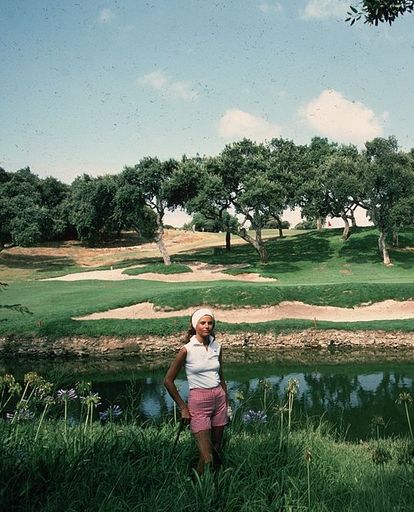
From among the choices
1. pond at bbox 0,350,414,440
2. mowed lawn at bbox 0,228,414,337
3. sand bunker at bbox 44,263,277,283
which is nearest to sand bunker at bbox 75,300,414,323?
mowed lawn at bbox 0,228,414,337

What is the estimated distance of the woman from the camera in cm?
591

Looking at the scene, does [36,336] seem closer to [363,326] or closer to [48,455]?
[363,326]

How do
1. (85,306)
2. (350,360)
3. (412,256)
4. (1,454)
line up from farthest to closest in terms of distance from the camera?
(412,256) < (85,306) < (350,360) < (1,454)

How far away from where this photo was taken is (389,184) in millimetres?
40375

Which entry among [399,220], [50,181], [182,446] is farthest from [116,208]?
[182,446]

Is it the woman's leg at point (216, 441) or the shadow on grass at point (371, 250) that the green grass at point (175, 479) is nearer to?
the woman's leg at point (216, 441)

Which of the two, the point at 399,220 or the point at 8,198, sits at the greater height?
the point at 8,198

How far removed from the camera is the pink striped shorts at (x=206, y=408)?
5906mm

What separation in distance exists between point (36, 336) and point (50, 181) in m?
54.3

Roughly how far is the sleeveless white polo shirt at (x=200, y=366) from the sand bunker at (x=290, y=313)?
19465 mm

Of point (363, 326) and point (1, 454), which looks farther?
point (363, 326)

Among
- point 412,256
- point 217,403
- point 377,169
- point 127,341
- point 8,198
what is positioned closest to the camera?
point 217,403

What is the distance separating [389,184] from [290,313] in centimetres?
1924

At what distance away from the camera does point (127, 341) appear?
76.4 feet
